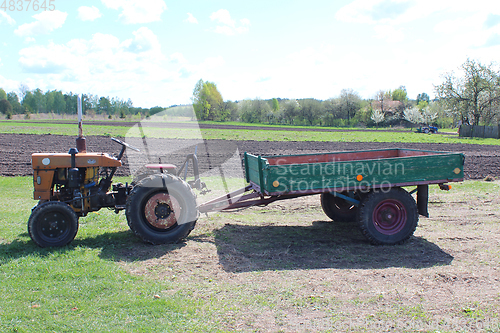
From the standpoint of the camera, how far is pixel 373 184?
5.93 metres

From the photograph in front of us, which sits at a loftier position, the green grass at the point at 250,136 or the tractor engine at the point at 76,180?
the green grass at the point at 250,136

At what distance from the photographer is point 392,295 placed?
4293mm

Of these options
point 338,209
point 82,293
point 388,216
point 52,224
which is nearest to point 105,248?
point 52,224

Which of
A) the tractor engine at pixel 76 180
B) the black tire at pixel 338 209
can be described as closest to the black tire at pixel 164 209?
the tractor engine at pixel 76 180

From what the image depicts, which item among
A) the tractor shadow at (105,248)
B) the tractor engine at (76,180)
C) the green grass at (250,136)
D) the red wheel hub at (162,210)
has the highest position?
the green grass at (250,136)

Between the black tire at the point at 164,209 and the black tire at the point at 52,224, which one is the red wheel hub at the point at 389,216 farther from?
the black tire at the point at 52,224

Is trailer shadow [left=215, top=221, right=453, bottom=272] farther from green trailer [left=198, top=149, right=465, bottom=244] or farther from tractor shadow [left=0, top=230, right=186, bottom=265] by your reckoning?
tractor shadow [left=0, top=230, right=186, bottom=265]

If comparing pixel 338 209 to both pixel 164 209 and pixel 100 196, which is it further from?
pixel 100 196

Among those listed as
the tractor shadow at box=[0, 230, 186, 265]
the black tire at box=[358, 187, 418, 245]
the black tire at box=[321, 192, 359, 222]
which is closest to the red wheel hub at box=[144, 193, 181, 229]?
the tractor shadow at box=[0, 230, 186, 265]

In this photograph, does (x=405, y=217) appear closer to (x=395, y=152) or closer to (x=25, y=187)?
(x=395, y=152)

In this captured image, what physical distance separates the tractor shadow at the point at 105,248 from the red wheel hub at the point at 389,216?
3.33 meters

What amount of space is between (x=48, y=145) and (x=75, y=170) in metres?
18.0

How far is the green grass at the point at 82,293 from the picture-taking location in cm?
360

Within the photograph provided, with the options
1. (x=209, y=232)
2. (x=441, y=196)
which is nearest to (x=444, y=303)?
(x=209, y=232)
